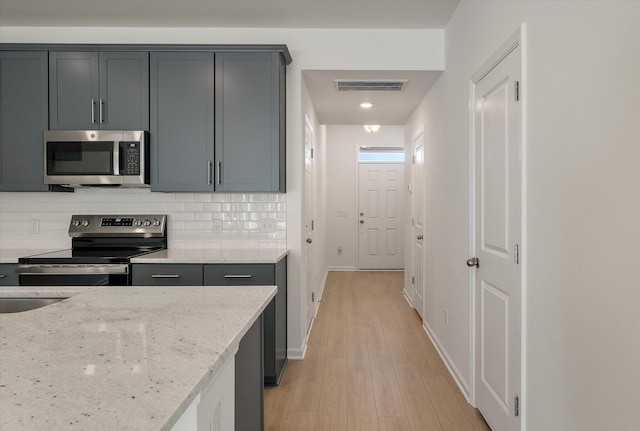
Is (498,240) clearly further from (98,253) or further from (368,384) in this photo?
(98,253)

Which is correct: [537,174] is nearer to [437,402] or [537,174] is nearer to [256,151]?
[437,402]

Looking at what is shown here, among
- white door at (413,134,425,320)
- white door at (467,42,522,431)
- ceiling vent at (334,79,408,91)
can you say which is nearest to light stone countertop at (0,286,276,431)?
white door at (467,42,522,431)

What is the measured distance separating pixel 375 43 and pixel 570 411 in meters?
2.84

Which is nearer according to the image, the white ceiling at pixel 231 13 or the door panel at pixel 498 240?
the door panel at pixel 498 240

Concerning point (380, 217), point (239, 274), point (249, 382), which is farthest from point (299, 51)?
point (380, 217)

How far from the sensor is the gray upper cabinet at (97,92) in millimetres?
3027

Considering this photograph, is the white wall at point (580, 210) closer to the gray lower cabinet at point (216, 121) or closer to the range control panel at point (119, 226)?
the gray lower cabinet at point (216, 121)

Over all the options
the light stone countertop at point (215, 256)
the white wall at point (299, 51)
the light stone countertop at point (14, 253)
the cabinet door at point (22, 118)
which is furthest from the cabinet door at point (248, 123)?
the light stone countertop at point (14, 253)

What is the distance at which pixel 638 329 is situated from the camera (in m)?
1.09

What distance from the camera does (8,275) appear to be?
279cm

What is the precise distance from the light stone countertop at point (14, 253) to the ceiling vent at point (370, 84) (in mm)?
2789

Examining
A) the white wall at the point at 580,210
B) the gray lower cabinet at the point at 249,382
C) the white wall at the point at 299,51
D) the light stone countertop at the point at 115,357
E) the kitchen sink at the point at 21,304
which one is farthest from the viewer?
the white wall at the point at 299,51

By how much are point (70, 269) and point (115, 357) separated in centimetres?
224

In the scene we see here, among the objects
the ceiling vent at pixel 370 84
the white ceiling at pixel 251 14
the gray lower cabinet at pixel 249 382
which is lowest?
the gray lower cabinet at pixel 249 382
